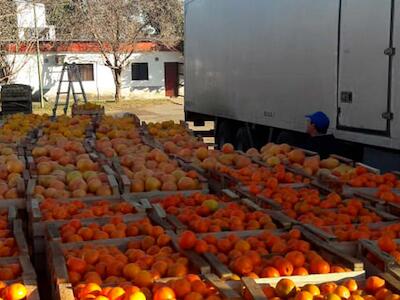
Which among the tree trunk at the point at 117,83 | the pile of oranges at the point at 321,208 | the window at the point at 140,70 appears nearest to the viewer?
the pile of oranges at the point at 321,208

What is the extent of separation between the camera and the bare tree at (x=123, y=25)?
36.0 metres

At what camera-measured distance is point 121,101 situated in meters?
36.5

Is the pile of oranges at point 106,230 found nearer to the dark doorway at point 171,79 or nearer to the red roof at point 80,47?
the red roof at point 80,47

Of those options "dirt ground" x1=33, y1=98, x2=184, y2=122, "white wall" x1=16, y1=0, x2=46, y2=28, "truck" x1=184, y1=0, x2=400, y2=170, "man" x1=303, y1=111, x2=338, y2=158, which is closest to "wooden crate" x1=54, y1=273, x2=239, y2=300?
"truck" x1=184, y1=0, x2=400, y2=170

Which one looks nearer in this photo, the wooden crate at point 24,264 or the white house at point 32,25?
the wooden crate at point 24,264

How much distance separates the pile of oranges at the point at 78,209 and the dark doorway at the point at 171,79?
35.6 metres

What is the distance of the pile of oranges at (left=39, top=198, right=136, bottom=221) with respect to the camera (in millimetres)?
4441

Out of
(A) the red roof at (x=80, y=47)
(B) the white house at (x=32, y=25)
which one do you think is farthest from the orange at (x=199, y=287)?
(A) the red roof at (x=80, y=47)

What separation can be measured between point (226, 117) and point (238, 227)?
8.48 meters

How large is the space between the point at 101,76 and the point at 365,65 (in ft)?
106

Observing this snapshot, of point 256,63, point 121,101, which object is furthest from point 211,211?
point 121,101

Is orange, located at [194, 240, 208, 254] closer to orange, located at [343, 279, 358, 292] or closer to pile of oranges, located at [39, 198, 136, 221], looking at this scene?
orange, located at [343, 279, 358, 292]

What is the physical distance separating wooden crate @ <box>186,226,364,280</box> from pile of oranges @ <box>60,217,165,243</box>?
16.9 inches

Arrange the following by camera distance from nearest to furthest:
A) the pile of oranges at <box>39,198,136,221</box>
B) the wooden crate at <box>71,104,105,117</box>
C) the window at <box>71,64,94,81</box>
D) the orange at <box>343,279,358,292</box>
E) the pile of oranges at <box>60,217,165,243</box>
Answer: the orange at <box>343,279,358,292</box> → the pile of oranges at <box>60,217,165,243</box> → the pile of oranges at <box>39,198,136,221</box> → the wooden crate at <box>71,104,105,117</box> → the window at <box>71,64,94,81</box>
